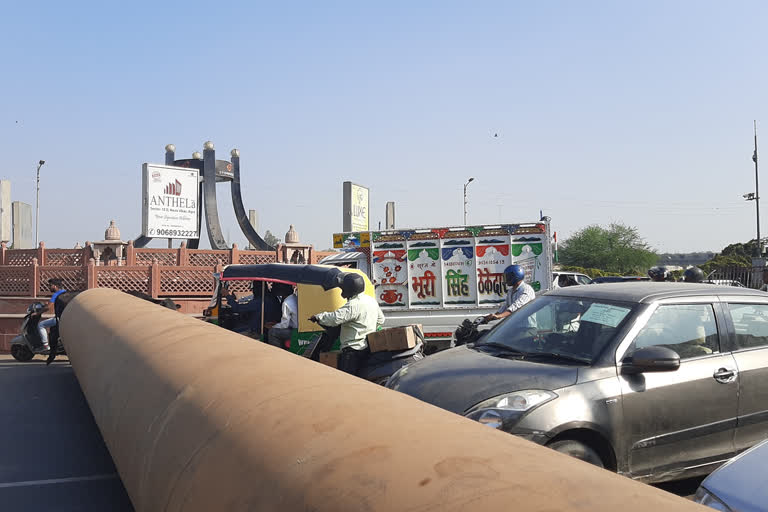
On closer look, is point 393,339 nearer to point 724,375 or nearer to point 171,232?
point 724,375

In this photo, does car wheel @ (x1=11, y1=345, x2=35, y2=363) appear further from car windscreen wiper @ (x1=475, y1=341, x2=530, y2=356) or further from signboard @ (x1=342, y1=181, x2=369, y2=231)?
signboard @ (x1=342, y1=181, x2=369, y2=231)

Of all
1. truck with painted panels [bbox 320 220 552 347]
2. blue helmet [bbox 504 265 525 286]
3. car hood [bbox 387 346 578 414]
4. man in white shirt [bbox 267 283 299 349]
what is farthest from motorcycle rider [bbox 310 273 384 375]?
truck with painted panels [bbox 320 220 552 347]

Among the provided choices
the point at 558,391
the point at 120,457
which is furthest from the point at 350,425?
the point at 558,391

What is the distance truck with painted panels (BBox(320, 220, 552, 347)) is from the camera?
1206 cm

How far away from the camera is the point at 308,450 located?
6.88ft

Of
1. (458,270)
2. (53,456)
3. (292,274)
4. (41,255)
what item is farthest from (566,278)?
(41,255)

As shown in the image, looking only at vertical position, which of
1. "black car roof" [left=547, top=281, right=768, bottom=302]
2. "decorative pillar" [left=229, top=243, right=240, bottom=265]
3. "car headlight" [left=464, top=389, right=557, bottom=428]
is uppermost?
"decorative pillar" [left=229, top=243, right=240, bottom=265]

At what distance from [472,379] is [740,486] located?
1.81m

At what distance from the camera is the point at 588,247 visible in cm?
5934

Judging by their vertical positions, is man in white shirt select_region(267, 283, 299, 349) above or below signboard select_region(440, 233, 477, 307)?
below

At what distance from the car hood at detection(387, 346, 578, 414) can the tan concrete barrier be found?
4.24 ft

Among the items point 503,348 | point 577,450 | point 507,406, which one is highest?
point 503,348

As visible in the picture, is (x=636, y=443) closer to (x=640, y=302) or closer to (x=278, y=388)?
(x=640, y=302)

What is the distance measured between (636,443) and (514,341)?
4.21ft
